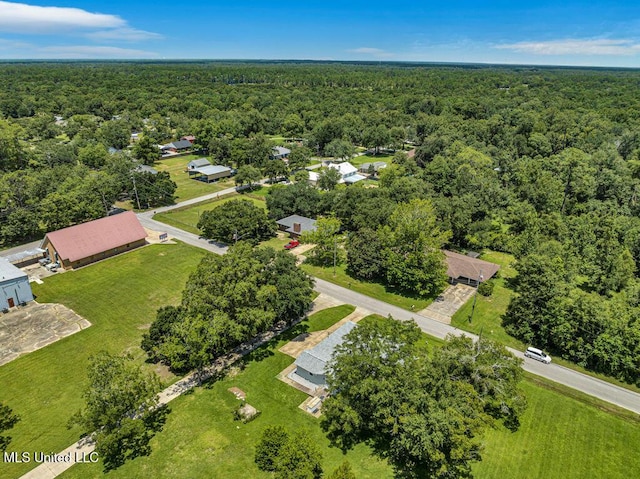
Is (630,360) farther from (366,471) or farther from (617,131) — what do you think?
(617,131)

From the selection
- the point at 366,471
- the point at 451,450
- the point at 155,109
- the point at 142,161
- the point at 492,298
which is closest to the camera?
the point at 451,450

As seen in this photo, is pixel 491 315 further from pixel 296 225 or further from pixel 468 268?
pixel 296 225

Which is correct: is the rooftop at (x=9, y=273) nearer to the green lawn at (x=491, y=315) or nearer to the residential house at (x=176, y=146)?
Result: the green lawn at (x=491, y=315)

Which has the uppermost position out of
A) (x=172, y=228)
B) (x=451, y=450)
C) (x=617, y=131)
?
(x=617, y=131)

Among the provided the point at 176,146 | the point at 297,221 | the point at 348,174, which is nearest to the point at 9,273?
the point at 297,221

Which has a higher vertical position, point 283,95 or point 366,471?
point 283,95

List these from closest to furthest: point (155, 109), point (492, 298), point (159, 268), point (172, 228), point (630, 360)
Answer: point (630, 360) < point (492, 298) < point (159, 268) < point (172, 228) < point (155, 109)

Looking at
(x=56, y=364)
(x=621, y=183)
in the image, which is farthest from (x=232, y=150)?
(x=621, y=183)
